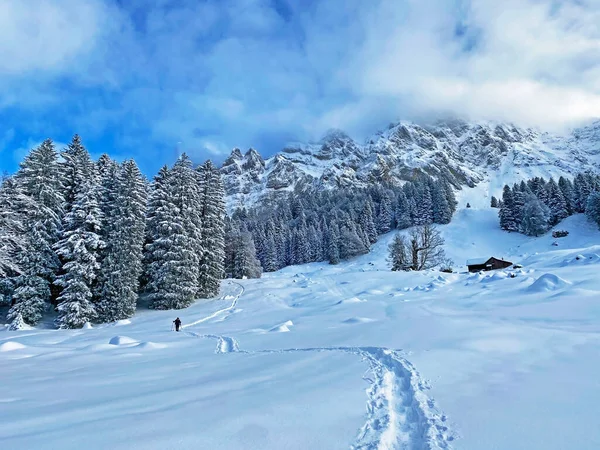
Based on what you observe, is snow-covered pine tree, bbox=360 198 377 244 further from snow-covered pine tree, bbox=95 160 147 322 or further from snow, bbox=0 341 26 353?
snow, bbox=0 341 26 353

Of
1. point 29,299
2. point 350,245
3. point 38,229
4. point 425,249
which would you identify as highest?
point 350,245

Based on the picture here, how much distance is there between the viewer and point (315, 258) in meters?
93.6

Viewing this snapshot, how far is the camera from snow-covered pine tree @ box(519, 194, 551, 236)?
241 ft

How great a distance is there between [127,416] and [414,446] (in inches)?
186

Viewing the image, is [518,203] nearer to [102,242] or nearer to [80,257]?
[102,242]

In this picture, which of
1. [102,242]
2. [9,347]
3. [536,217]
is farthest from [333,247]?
[9,347]

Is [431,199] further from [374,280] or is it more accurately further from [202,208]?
[202,208]

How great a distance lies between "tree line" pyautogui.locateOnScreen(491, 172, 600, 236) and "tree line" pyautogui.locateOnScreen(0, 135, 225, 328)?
69.4 metres

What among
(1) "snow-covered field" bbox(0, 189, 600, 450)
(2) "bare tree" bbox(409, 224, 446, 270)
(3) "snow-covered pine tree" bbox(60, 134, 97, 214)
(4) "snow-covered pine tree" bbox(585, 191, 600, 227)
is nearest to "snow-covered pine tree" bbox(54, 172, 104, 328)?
(3) "snow-covered pine tree" bbox(60, 134, 97, 214)

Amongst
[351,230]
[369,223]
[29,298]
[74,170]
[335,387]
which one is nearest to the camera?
[335,387]

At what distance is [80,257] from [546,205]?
89.6 m

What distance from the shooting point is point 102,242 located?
29422 millimetres

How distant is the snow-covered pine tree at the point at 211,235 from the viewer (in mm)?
36688

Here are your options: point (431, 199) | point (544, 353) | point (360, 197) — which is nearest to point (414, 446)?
point (544, 353)
